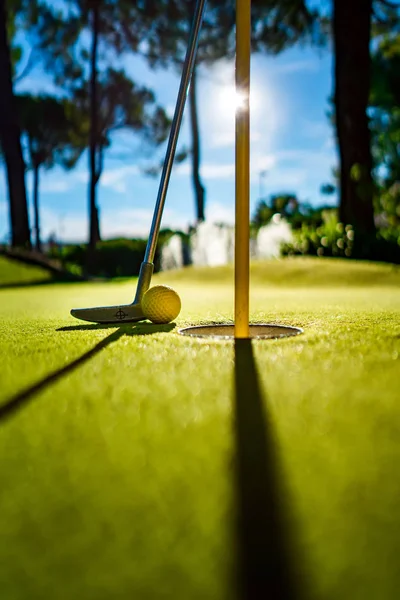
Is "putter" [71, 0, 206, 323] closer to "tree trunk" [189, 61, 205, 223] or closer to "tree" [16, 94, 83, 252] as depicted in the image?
"tree trunk" [189, 61, 205, 223]

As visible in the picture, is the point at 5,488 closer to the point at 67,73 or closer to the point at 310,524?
the point at 310,524

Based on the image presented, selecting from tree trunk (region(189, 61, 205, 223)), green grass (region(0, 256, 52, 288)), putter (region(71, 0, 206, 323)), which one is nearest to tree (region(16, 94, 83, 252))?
tree trunk (region(189, 61, 205, 223))

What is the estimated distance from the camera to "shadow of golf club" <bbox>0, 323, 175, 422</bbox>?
166 centimetres

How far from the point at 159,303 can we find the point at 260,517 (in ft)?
8.47

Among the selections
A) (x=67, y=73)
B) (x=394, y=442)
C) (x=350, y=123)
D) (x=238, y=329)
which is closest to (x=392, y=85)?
(x=350, y=123)

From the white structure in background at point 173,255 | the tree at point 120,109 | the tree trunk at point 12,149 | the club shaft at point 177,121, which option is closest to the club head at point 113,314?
the club shaft at point 177,121

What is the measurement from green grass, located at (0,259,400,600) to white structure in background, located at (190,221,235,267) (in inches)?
524

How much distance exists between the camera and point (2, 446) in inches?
52.2

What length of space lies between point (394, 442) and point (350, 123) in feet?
40.7

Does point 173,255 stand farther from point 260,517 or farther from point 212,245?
point 260,517

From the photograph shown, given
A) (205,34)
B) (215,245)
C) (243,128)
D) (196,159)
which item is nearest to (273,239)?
(215,245)

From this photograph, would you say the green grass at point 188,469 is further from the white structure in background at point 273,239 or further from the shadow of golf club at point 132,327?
the white structure in background at point 273,239

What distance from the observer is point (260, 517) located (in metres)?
0.98

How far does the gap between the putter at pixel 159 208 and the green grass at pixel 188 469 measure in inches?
44.0
